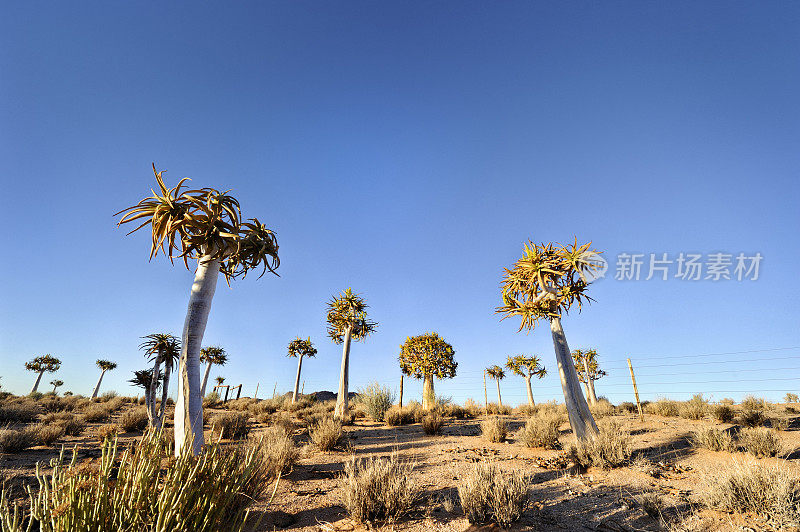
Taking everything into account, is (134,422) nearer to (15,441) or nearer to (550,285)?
(15,441)

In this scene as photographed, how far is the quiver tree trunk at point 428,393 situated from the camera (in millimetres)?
23256

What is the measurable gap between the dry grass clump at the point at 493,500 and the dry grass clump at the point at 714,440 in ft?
24.2

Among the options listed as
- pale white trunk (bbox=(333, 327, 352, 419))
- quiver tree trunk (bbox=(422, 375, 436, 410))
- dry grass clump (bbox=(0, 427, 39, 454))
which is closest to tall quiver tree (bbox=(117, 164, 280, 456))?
dry grass clump (bbox=(0, 427, 39, 454))

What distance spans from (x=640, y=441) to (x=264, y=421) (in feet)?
49.5

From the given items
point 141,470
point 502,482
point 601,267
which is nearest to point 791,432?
point 601,267

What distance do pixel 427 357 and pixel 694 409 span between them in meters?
15.1

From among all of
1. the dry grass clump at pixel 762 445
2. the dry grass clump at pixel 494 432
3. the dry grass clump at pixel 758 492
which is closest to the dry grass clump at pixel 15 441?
the dry grass clump at pixel 494 432

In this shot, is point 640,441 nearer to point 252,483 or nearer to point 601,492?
point 601,492

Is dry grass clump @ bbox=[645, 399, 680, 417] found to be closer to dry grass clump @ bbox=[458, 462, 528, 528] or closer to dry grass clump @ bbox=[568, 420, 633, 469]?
dry grass clump @ bbox=[568, 420, 633, 469]

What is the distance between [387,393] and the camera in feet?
61.7

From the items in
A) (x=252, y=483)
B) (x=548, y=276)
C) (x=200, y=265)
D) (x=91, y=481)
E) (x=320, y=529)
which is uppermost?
(x=548, y=276)

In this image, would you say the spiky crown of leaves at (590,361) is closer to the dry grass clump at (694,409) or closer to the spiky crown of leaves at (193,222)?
the dry grass clump at (694,409)

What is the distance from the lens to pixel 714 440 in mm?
9492

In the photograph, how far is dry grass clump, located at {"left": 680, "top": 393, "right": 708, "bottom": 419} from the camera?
15.6m
